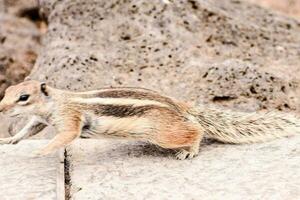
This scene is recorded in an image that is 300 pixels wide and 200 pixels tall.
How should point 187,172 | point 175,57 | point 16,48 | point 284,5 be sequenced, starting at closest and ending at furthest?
point 187,172 < point 175,57 < point 16,48 < point 284,5

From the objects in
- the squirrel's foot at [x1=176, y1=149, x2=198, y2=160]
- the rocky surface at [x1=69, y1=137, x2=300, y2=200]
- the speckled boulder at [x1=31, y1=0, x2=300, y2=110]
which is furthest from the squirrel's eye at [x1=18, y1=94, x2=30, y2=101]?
the speckled boulder at [x1=31, y1=0, x2=300, y2=110]

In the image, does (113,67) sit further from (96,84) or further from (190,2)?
(190,2)

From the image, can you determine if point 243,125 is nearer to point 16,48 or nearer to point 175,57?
point 175,57

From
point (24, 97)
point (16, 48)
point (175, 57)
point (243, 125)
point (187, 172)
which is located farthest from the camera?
point (16, 48)

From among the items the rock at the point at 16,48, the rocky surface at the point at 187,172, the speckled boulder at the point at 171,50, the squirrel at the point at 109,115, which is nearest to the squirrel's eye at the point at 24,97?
the squirrel at the point at 109,115

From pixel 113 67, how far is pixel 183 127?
1.63 m

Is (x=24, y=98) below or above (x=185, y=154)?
above

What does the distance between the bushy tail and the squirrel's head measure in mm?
916

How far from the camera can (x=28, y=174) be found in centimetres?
386

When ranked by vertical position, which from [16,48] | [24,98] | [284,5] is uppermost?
[24,98]

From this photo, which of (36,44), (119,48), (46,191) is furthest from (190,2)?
(46,191)

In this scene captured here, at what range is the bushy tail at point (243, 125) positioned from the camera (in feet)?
14.1

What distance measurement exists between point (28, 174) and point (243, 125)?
4.46 ft

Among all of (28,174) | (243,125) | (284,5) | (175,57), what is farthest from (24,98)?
(284,5)
